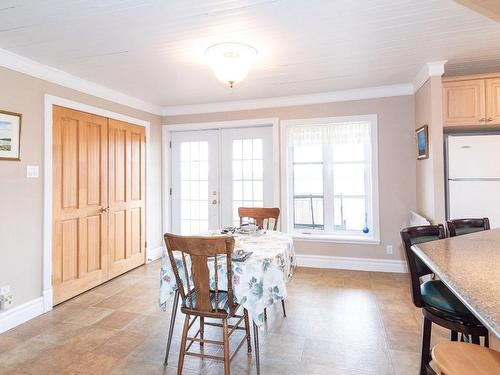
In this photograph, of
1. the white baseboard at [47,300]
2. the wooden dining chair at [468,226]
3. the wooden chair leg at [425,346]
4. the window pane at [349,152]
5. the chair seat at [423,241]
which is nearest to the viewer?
the wooden chair leg at [425,346]

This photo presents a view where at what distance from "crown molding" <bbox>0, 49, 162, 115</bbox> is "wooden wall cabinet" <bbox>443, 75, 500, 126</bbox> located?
3850 mm

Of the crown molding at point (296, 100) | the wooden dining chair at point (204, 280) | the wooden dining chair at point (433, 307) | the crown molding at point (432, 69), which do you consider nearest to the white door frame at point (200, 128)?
the crown molding at point (296, 100)

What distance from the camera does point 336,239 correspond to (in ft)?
14.1

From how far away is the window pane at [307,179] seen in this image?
4.48 m

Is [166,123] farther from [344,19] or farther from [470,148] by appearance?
[470,148]

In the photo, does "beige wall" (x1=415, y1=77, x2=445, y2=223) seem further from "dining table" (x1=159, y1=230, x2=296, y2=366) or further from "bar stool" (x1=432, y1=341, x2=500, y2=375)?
"bar stool" (x1=432, y1=341, x2=500, y2=375)

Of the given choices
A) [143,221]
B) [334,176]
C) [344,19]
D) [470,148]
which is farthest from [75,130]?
[470,148]

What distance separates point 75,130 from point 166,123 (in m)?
1.74

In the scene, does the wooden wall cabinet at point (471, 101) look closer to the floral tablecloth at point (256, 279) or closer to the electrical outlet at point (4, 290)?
the floral tablecloth at point (256, 279)

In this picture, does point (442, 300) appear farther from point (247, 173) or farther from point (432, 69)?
point (247, 173)

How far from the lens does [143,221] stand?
4.59 m

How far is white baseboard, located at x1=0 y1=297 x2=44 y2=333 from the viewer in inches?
105

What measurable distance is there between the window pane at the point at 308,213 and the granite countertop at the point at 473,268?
2.54 m

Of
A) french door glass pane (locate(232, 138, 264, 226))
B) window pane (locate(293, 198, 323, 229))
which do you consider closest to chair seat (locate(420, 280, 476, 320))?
window pane (locate(293, 198, 323, 229))
